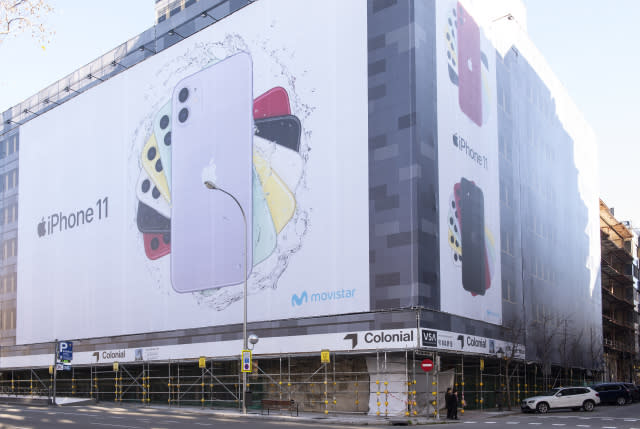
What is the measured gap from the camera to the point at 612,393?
5397 centimetres

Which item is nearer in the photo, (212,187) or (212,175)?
(212,187)

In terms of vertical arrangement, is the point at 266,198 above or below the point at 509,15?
below

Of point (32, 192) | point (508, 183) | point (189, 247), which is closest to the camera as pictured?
point (189, 247)

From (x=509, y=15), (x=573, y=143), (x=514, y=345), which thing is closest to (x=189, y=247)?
(x=514, y=345)

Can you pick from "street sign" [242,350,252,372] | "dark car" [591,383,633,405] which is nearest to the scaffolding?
"street sign" [242,350,252,372]

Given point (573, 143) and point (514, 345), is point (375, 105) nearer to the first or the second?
point (514, 345)

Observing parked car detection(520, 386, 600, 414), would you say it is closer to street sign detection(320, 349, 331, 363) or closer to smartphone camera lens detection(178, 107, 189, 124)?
street sign detection(320, 349, 331, 363)

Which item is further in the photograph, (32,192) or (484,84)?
(32,192)

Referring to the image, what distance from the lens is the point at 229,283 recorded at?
46.9 metres

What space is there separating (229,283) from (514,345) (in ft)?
59.6

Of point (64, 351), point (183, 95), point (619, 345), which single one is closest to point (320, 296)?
point (64, 351)

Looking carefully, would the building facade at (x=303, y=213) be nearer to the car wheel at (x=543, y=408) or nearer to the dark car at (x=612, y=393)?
the car wheel at (x=543, y=408)

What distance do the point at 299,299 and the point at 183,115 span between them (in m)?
17.4

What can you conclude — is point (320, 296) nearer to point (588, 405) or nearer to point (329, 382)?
point (329, 382)
